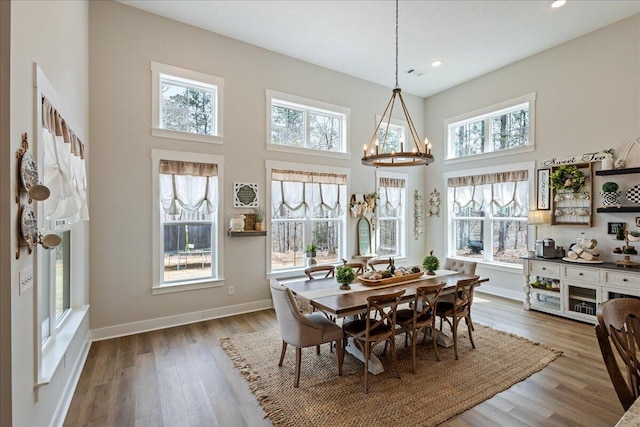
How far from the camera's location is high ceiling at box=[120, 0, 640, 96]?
161 inches

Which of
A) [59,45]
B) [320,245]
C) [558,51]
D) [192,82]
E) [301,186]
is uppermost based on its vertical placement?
[558,51]

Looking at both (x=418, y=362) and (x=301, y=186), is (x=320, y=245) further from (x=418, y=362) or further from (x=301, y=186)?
(x=418, y=362)

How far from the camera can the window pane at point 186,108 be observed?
448cm

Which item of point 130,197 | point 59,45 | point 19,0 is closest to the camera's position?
point 19,0

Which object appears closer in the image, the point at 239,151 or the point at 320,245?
the point at 239,151

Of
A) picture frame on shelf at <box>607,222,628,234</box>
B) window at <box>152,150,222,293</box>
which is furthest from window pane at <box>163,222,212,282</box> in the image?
picture frame on shelf at <box>607,222,628,234</box>

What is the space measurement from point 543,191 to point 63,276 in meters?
6.76

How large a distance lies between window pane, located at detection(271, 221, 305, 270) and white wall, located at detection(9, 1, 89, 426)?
3.06 meters

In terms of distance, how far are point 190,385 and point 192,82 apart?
13.0 ft

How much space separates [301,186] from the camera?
18.1 ft

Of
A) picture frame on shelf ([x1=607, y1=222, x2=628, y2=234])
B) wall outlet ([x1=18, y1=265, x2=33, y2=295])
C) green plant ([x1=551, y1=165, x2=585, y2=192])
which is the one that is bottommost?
wall outlet ([x1=18, y1=265, x2=33, y2=295])

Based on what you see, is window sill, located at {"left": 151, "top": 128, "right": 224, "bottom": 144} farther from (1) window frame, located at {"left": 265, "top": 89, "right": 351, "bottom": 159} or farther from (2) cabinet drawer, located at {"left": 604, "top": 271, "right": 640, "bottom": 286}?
(2) cabinet drawer, located at {"left": 604, "top": 271, "right": 640, "bottom": 286}

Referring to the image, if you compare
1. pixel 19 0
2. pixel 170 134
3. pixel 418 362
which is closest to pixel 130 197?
pixel 170 134

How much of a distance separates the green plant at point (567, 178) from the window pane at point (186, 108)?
18.0ft
